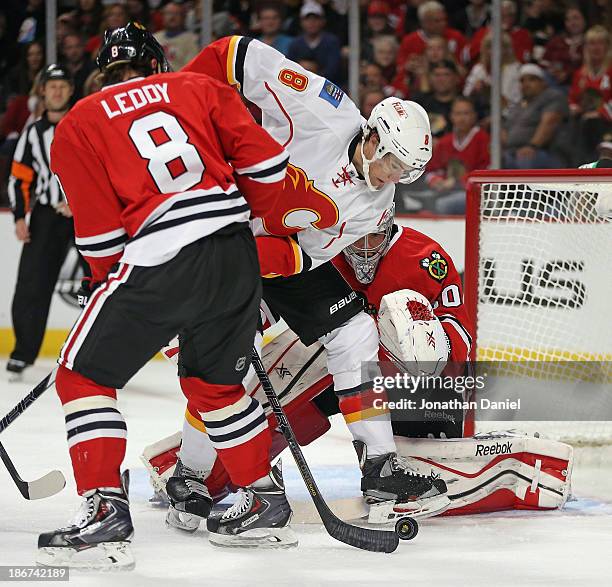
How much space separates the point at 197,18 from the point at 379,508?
3.74m

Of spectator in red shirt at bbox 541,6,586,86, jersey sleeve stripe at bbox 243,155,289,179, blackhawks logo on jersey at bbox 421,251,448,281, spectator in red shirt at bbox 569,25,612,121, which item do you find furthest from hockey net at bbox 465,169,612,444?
spectator in red shirt at bbox 541,6,586,86

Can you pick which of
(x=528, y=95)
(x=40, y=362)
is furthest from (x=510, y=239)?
(x=40, y=362)

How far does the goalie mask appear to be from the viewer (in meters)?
3.21

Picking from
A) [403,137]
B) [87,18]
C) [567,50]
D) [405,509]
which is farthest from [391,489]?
[87,18]

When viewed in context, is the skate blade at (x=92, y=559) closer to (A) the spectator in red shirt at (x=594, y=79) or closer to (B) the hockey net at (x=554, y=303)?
(B) the hockey net at (x=554, y=303)

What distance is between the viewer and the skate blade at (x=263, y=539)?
8.87ft

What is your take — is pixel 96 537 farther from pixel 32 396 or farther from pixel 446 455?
pixel 446 455

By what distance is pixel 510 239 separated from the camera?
4.01 m

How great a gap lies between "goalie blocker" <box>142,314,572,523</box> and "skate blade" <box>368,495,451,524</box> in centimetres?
5

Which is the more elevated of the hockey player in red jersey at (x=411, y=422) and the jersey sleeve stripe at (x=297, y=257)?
the jersey sleeve stripe at (x=297, y=257)

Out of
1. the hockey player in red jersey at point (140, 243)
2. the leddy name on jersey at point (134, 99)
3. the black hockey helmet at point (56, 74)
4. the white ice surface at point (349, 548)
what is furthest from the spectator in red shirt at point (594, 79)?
the leddy name on jersey at point (134, 99)

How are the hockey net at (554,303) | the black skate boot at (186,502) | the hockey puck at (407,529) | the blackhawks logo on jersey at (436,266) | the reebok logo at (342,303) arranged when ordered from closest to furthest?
the hockey puck at (407,529) → the black skate boot at (186,502) → the reebok logo at (342,303) → the blackhawks logo on jersey at (436,266) → the hockey net at (554,303)

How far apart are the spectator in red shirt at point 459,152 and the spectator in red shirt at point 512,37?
9.5 inches

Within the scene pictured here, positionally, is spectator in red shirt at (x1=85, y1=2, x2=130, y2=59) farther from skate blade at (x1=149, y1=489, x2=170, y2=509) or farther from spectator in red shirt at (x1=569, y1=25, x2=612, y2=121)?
skate blade at (x1=149, y1=489, x2=170, y2=509)
